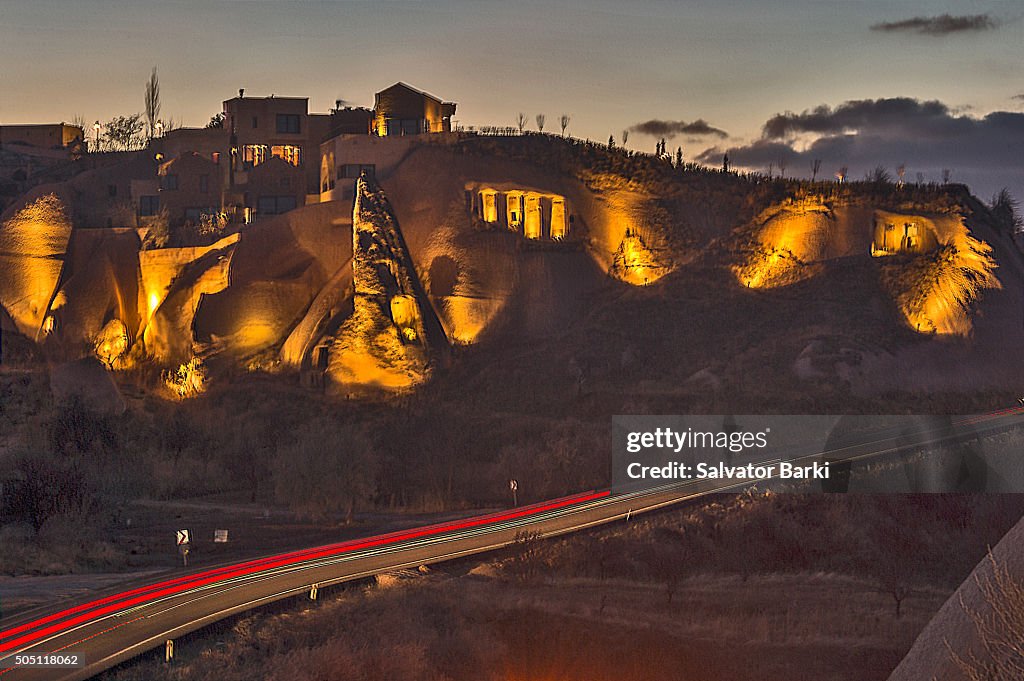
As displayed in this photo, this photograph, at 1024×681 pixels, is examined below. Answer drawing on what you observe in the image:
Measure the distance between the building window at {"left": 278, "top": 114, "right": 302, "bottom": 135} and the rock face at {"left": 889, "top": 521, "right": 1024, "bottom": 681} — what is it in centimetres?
6069

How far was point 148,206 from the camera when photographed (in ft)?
246

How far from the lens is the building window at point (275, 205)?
72.5 metres

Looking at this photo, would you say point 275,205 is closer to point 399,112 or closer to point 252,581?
point 399,112

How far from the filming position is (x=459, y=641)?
29203mm

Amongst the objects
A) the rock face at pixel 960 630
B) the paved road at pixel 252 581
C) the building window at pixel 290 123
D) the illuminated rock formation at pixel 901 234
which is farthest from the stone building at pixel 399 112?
the rock face at pixel 960 630

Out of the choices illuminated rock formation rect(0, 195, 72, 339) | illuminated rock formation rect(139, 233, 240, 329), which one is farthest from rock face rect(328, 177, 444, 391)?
illuminated rock formation rect(0, 195, 72, 339)

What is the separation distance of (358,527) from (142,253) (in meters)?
35.5

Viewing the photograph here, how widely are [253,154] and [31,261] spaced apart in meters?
14.9

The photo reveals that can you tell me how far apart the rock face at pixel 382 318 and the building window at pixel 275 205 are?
460 inches

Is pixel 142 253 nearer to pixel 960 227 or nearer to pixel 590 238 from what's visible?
pixel 590 238

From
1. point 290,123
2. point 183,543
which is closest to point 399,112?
point 290,123

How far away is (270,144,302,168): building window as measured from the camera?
249ft

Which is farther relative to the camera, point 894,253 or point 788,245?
point 788,245

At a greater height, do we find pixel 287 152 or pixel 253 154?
pixel 287 152
